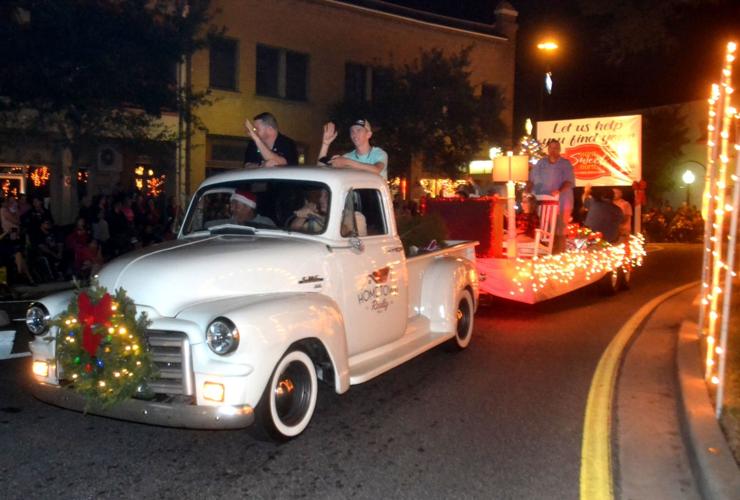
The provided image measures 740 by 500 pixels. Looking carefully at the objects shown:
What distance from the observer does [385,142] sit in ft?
89.0

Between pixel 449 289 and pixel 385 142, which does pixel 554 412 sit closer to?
pixel 449 289

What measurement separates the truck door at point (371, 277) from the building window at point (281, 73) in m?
19.8

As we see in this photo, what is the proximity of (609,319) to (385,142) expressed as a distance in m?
16.9

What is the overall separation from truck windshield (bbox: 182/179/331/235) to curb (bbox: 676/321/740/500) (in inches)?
124

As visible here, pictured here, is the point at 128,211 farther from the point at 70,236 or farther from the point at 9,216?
the point at 9,216

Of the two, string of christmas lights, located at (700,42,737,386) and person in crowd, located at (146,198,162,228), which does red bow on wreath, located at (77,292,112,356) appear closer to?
string of christmas lights, located at (700,42,737,386)

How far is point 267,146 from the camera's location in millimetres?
7707

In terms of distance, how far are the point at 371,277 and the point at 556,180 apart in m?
7.02

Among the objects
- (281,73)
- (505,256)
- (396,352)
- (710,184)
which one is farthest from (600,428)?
(281,73)

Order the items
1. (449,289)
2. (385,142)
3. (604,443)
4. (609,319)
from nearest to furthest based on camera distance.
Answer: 1. (604,443)
2. (449,289)
3. (609,319)
4. (385,142)

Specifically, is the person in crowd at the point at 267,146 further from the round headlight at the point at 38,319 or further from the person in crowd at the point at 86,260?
the person in crowd at the point at 86,260

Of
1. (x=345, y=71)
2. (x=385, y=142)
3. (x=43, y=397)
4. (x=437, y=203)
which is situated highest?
(x=345, y=71)

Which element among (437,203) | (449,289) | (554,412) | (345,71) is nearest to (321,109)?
(345,71)

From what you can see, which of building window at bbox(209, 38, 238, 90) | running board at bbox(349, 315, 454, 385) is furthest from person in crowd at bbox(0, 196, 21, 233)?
building window at bbox(209, 38, 238, 90)
